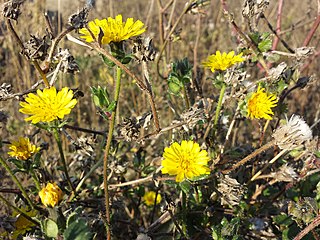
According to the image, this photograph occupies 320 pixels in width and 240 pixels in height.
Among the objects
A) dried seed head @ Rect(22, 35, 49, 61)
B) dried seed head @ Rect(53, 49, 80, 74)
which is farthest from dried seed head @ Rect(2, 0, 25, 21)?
dried seed head @ Rect(53, 49, 80, 74)

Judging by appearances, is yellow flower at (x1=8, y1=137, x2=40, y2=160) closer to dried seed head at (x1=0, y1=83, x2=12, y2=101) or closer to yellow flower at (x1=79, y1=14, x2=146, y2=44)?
dried seed head at (x1=0, y1=83, x2=12, y2=101)

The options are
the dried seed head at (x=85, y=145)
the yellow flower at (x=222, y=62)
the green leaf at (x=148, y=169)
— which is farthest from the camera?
the green leaf at (x=148, y=169)

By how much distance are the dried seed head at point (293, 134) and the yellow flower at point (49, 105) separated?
509mm

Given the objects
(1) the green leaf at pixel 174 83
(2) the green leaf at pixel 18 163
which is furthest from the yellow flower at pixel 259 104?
(2) the green leaf at pixel 18 163

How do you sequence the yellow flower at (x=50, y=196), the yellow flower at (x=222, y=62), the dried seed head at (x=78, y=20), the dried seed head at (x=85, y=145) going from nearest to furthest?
the dried seed head at (x=78, y=20) < the yellow flower at (x=50, y=196) < the yellow flower at (x=222, y=62) < the dried seed head at (x=85, y=145)

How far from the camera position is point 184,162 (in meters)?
1.00

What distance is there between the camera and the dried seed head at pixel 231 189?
1.04 m

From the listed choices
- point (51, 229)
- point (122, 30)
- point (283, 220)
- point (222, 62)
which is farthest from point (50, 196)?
point (283, 220)

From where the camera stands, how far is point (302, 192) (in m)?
1.40

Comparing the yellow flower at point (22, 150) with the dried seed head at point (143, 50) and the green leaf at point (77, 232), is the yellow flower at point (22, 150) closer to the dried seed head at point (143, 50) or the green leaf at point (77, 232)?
the green leaf at point (77, 232)

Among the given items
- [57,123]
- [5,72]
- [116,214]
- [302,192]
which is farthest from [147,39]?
[5,72]

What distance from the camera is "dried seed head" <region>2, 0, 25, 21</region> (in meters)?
0.90

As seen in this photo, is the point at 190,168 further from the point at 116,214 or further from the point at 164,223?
the point at 116,214

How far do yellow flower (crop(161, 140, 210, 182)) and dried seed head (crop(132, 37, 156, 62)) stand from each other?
0.78 feet
